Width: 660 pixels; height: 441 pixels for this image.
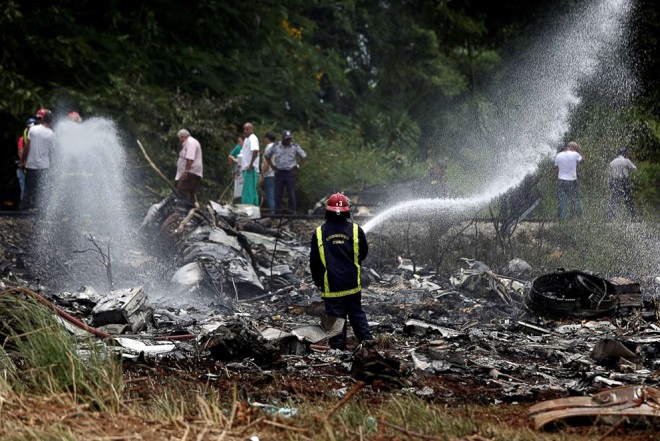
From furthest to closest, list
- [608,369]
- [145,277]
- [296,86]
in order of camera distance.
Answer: [296,86] < [145,277] < [608,369]

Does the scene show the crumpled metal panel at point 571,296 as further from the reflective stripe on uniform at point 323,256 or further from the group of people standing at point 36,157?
the group of people standing at point 36,157

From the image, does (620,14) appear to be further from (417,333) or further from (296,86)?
(417,333)

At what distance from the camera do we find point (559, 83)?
990 inches

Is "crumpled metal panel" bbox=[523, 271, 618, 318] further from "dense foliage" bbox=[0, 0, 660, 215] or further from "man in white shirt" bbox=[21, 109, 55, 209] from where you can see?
"man in white shirt" bbox=[21, 109, 55, 209]

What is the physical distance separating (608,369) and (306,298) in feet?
18.9

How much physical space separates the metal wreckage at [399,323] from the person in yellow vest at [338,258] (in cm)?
21

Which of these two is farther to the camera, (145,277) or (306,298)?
(145,277)

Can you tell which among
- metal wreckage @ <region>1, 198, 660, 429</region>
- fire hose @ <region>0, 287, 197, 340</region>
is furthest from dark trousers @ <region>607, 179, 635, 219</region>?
fire hose @ <region>0, 287, 197, 340</region>

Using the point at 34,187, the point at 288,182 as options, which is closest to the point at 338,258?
the point at 34,187

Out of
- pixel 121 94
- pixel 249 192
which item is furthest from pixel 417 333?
pixel 121 94

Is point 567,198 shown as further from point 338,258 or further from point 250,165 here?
point 338,258

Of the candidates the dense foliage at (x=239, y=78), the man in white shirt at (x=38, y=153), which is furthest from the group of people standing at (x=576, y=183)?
the man in white shirt at (x=38, y=153)

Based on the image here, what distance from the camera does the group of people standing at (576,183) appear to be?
20.0 meters

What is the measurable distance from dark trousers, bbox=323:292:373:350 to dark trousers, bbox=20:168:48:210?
978 cm
